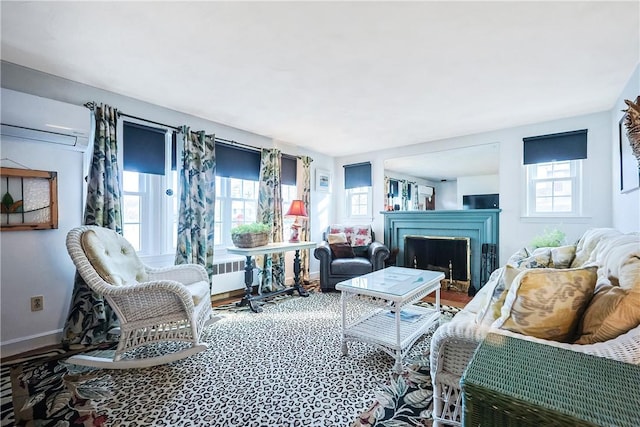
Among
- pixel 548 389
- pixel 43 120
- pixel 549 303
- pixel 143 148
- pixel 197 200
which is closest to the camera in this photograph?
pixel 548 389

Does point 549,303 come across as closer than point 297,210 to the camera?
Yes

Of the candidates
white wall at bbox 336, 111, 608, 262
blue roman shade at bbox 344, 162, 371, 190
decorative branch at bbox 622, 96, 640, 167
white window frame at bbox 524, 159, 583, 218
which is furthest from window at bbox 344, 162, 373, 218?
decorative branch at bbox 622, 96, 640, 167

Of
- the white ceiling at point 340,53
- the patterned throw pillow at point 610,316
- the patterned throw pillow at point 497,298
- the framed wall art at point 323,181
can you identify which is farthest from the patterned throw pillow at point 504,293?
the framed wall art at point 323,181

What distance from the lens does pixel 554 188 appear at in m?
3.57

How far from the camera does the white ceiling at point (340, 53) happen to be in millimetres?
A: 1640

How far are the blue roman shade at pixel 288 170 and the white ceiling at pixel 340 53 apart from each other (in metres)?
1.21

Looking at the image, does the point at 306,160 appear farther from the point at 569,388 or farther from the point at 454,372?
the point at 569,388

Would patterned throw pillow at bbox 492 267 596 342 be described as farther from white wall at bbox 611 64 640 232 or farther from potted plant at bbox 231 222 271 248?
potted plant at bbox 231 222 271 248

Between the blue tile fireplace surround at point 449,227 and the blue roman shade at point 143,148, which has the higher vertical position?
the blue roman shade at point 143,148

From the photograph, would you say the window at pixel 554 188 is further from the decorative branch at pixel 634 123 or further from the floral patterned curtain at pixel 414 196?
the decorative branch at pixel 634 123

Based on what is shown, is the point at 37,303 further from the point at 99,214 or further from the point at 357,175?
the point at 357,175

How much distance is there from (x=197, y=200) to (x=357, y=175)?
9.37 ft

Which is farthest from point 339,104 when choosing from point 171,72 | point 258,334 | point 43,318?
point 43,318

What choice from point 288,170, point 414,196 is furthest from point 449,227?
point 288,170
